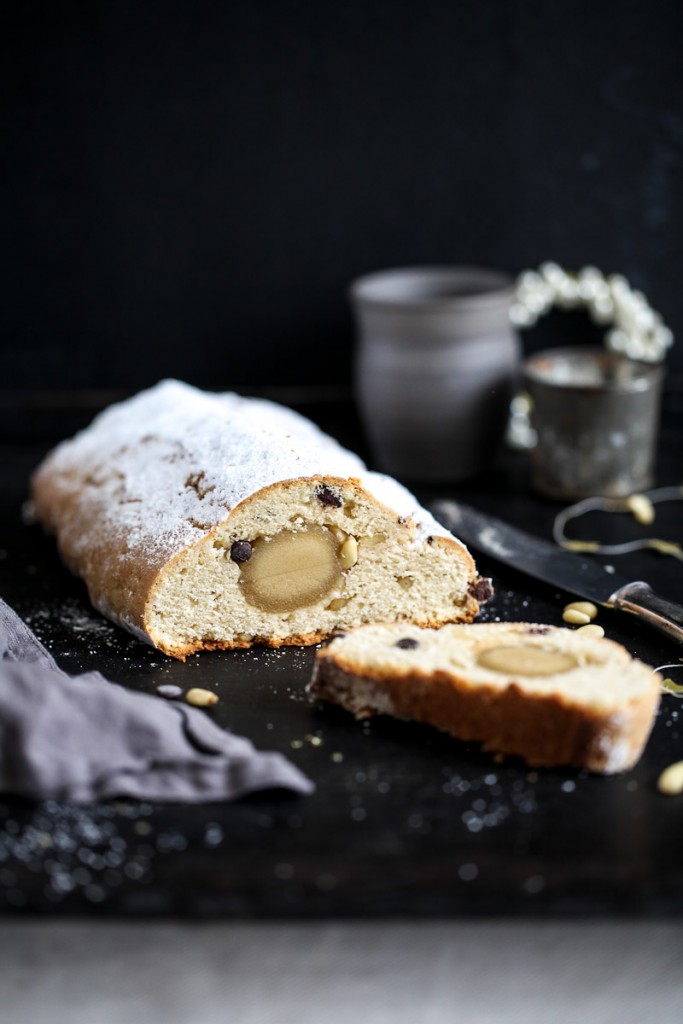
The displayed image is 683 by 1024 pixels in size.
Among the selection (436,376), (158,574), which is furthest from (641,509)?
(158,574)

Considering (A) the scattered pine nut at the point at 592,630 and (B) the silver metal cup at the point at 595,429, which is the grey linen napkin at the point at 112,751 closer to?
(A) the scattered pine nut at the point at 592,630

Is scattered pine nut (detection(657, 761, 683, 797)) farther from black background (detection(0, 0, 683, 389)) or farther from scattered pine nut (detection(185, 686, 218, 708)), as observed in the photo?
black background (detection(0, 0, 683, 389))

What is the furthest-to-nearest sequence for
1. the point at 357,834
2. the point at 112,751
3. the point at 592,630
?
the point at 592,630 < the point at 112,751 < the point at 357,834

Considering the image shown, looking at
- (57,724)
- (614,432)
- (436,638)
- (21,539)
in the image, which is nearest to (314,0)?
(614,432)

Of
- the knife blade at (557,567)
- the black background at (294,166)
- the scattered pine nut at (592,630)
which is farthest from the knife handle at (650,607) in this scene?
the black background at (294,166)

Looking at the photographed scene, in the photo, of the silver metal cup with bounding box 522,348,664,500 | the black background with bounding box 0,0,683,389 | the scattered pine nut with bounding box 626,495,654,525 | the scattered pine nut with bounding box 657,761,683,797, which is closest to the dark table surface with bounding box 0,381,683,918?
the scattered pine nut with bounding box 657,761,683,797

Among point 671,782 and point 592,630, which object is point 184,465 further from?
point 671,782

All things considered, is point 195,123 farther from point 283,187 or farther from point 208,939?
point 208,939
